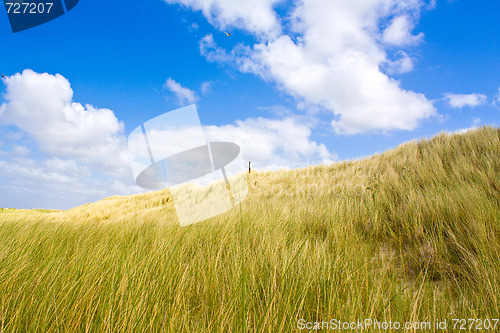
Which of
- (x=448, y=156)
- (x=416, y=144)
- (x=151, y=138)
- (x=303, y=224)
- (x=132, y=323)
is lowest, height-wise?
(x=132, y=323)

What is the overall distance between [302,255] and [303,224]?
1360 mm

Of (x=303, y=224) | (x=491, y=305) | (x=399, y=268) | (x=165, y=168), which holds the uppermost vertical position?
(x=165, y=168)

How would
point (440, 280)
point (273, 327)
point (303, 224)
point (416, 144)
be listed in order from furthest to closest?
point (416, 144), point (303, 224), point (440, 280), point (273, 327)

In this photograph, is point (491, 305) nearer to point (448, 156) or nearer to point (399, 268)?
point (399, 268)

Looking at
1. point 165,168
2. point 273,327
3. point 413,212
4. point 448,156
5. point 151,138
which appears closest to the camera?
point 273,327

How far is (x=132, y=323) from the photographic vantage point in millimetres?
1263

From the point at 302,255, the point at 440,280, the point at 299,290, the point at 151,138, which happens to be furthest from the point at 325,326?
the point at 151,138

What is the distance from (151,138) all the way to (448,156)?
7215 millimetres

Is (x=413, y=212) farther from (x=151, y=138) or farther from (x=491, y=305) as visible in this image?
(x=151, y=138)

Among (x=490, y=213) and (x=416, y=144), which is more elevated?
(x=416, y=144)

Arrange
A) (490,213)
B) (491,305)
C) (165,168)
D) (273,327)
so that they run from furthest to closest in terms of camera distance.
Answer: (165,168)
(490,213)
(491,305)
(273,327)

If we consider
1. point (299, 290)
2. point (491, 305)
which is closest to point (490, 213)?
point (491, 305)

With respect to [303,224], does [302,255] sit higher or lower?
lower

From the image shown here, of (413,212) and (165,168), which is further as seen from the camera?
(165,168)
